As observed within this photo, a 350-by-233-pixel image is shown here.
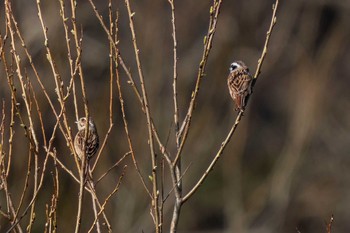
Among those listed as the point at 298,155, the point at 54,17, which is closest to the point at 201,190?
the point at 298,155

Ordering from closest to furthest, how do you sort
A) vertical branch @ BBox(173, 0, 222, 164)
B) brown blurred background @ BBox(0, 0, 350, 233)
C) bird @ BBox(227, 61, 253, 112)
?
vertical branch @ BBox(173, 0, 222, 164) < bird @ BBox(227, 61, 253, 112) < brown blurred background @ BBox(0, 0, 350, 233)

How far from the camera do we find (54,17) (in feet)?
58.0

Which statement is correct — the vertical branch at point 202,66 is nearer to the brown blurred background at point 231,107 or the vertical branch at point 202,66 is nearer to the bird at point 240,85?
the bird at point 240,85

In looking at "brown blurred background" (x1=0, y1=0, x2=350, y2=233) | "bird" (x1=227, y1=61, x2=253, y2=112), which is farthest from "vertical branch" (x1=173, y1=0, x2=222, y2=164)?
"brown blurred background" (x1=0, y1=0, x2=350, y2=233)

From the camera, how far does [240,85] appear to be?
7.89 m

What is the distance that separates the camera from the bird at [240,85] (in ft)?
25.0

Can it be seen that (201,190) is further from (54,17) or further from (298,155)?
(54,17)

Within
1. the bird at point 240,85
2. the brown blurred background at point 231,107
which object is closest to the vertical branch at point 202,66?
the bird at point 240,85

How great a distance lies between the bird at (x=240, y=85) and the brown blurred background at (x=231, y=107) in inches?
374

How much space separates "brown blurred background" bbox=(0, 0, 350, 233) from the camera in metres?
18.8

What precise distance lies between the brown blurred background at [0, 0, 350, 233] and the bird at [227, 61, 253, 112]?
374 inches

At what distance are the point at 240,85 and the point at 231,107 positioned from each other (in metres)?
12.6

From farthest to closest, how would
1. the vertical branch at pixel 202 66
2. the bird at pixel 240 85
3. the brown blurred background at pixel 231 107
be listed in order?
Answer: the brown blurred background at pixel 231 107 → the bird at pixel 240 85 → the vertical branch at pixel 202 66

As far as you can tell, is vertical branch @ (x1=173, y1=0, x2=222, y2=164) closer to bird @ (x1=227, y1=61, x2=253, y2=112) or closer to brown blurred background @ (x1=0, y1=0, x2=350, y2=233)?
bird @ (x1=227, y1=61, x2=253, y2=112)
